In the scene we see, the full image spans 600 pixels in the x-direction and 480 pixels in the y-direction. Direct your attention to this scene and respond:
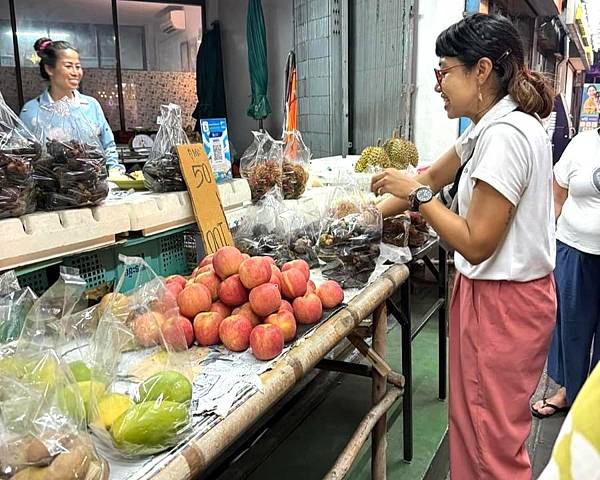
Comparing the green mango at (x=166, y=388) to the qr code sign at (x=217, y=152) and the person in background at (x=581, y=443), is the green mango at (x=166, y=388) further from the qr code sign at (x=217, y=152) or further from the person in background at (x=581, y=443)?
the qr code sign at (x=217, y=152)

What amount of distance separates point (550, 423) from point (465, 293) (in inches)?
52.8

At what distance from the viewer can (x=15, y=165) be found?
1195 millimetres

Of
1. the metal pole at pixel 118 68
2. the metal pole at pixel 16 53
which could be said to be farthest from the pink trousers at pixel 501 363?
the metal pole at pixel 118 68

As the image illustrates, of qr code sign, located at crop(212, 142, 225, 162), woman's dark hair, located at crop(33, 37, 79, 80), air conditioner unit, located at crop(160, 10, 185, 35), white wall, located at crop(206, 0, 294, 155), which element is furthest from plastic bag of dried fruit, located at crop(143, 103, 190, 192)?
air conditioner unit, located at crop(160, 10, 185, 35)

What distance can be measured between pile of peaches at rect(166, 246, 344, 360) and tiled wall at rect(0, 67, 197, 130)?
183 inches

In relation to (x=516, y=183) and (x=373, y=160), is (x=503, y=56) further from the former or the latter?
(x=373, y=160)

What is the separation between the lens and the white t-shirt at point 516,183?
1.41m

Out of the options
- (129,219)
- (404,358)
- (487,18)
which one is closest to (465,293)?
(404,358)

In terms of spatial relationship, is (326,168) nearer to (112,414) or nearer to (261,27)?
(112,414)

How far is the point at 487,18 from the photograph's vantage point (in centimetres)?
152

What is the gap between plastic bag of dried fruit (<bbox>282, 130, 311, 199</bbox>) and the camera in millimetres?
2152

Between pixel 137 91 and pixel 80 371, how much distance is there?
215 inches

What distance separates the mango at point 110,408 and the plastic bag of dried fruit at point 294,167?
1350 millimetres

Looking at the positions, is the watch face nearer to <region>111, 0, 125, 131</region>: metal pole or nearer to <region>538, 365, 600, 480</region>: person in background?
<region>538, 365, 600, 480</region>: person in background
